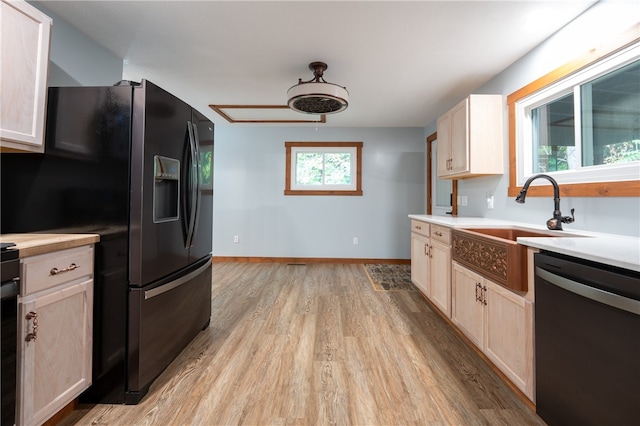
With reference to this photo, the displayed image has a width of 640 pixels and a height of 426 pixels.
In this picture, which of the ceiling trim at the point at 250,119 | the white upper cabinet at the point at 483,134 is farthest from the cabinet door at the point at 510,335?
the ceiling trim at the point at 250,119

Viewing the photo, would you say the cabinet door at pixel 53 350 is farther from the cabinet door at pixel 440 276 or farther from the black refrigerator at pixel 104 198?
the cabinet door at pixel 440 276

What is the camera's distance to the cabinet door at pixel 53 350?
1.13 metres

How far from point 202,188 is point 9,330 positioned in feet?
4.20

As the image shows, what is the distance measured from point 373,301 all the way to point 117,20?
11.0ft

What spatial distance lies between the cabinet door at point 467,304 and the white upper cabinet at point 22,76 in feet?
9.02

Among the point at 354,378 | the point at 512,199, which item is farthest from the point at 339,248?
the point at 354,378

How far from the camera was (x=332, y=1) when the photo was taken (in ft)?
5.92

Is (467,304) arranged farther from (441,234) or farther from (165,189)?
(165,189)

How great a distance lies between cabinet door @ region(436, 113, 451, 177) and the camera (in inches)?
122

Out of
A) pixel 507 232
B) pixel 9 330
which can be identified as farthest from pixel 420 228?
pixel 9 330

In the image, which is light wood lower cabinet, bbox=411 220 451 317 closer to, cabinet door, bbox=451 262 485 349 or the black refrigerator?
cabinet door, bbox=451 262 485 349

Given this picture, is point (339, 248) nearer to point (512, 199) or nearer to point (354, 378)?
point (512, 199)

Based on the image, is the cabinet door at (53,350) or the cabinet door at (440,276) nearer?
the cabinet door at (53,350)

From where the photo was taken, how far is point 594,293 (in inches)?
38.7
